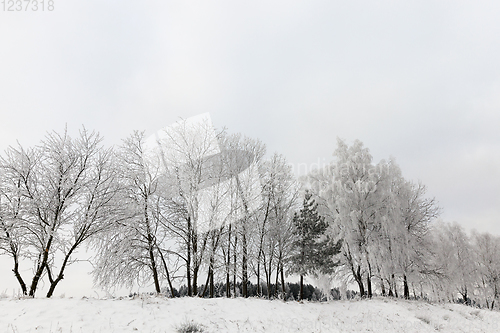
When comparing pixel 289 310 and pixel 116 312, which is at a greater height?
pixel 116 312

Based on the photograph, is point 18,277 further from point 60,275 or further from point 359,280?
point 359,280

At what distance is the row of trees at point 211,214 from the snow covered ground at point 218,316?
10.7ft

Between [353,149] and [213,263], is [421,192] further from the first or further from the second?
[213,263]

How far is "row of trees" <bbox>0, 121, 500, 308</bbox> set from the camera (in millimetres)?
12125

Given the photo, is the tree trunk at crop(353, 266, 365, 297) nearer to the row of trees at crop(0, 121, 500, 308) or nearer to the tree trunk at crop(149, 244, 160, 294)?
the row of trees at crop(0, 121, 500, 308)

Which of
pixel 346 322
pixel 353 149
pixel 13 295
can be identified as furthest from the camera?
pixel 353 149

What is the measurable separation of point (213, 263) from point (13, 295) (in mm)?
7887

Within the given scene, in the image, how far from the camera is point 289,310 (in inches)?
480

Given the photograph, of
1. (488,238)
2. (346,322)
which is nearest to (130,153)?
(346,322)

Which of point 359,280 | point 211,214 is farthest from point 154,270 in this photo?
point 359,280

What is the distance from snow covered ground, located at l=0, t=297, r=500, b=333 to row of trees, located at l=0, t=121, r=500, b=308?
327 cm

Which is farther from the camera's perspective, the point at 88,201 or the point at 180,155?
the point at 180,155

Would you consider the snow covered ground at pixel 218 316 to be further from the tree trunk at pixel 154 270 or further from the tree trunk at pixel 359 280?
the tree trunk at pixel 154 270

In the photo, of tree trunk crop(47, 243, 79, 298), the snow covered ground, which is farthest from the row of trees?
the snow covered ground
